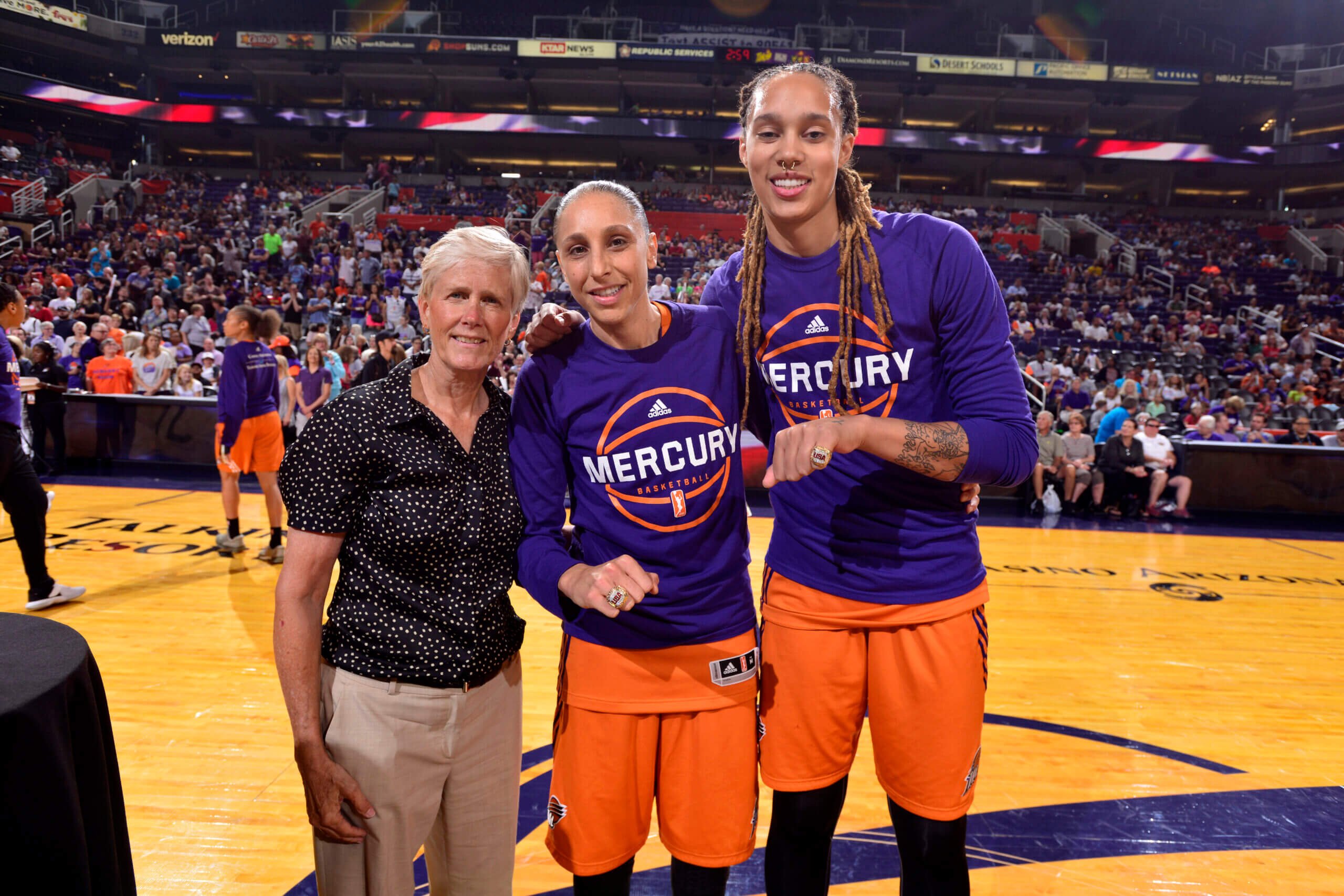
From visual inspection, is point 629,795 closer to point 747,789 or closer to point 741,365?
point 747,789

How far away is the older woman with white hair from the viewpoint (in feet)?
5.02

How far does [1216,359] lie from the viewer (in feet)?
54.5

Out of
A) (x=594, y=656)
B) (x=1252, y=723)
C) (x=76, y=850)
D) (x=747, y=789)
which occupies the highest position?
(x=594, y=656)

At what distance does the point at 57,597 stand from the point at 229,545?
1.29 m

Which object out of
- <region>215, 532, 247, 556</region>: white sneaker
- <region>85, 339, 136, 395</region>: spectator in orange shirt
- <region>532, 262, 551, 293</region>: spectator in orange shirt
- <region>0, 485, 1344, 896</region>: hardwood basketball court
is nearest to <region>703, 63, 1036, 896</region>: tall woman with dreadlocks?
<region>0, 485, 1344, 896</region>: hardwood basketball court

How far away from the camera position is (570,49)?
2744 cm

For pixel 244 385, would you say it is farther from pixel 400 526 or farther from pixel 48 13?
pixel 48 13

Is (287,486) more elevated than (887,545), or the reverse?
(287,486)

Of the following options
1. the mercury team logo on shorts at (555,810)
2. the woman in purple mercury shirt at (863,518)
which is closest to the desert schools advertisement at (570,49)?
the woman in purple mercury shirt at (863,518)

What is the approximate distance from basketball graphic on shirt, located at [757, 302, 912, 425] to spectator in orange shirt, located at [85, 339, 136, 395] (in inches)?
387

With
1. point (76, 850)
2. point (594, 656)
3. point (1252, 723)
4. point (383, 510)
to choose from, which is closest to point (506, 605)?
point (594, 656)

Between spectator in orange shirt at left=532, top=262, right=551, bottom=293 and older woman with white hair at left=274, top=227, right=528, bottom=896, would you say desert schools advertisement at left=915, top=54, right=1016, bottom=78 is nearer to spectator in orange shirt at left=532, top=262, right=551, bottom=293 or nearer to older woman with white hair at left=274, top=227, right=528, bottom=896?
spectator in orange shirt at left=532, top=262, right=551, bottom=293

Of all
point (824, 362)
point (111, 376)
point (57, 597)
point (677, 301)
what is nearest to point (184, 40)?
point (111, 376)

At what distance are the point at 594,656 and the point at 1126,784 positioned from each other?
7.89ft
